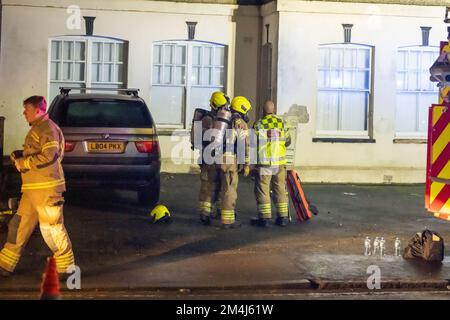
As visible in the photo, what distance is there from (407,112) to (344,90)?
58.0 inches

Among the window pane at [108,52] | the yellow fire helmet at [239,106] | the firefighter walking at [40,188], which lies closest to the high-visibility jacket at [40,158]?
the firefighter walking at [40,188]

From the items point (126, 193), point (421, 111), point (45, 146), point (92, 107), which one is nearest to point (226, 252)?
point (45, 146)

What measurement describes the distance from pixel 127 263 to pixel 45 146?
5.87ft

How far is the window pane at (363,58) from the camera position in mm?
16359

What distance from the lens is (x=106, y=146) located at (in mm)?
11305

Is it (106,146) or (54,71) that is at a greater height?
(54,71)

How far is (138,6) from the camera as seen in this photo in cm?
1639

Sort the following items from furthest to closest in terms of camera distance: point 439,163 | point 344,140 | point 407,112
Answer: point 407,112
point 344,140
point 439,163

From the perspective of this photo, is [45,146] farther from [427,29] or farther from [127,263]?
[427,29]

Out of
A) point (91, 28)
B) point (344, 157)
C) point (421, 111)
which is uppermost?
point (91, 28)

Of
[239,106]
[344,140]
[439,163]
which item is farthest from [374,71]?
[439,163]

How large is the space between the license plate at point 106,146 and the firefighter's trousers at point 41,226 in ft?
11.3

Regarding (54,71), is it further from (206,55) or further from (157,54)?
(206,55)

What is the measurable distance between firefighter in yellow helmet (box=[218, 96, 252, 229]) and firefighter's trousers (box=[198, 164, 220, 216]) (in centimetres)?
12
